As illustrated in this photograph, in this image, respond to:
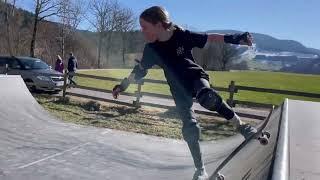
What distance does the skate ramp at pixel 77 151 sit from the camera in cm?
512

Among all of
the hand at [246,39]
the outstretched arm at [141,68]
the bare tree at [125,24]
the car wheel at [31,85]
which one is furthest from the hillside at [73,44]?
the hand at [246,39]

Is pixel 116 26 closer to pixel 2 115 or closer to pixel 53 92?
pixel 53 92

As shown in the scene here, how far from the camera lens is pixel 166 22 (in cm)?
397

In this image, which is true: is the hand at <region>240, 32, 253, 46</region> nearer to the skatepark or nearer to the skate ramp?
the skatepark

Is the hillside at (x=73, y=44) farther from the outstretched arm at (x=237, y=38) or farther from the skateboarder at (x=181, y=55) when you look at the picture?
the outstretched arm at (x=237, y=38)

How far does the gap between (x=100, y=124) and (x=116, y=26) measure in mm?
52468

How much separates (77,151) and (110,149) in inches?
20.0

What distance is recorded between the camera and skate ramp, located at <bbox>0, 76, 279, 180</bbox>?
5121mm

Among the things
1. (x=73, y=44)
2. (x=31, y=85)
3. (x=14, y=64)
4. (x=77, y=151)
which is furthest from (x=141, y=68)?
(x=73, y=44)

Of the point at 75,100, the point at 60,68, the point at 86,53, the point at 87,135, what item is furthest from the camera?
the point at 86,53

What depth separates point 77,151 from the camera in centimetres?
636

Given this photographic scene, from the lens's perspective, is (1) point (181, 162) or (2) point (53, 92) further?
(2) point (53, 92)

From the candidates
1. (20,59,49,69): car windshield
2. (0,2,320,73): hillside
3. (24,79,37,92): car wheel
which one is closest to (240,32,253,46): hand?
(24,79,37,92): car wheel

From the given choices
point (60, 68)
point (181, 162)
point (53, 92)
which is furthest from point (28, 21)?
point (181, 162)
